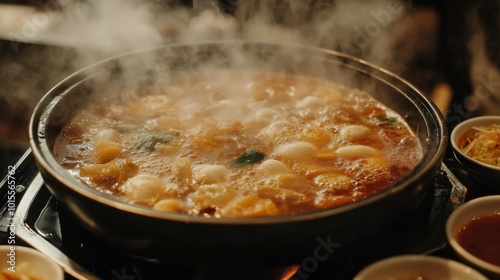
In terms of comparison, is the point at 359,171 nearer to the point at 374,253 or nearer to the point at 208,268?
the point at 374,253

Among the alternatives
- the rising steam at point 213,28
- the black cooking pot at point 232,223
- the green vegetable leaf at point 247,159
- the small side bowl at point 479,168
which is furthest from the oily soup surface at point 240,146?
the rising steam at point 213,28

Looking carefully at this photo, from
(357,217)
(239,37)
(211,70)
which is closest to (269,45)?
(211,70)

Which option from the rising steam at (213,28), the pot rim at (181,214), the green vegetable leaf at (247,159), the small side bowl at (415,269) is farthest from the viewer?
the rising steam at (213,28)

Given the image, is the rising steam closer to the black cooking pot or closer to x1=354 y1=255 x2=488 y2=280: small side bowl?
the black cooking pot

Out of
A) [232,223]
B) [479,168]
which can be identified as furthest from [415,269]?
[479,168]

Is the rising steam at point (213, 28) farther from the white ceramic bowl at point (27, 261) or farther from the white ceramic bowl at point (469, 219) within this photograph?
the white ceramic bowl at point (469, 219)

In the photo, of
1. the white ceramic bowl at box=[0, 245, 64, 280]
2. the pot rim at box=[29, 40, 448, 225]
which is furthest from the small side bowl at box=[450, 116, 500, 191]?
the white ceramic bowl at box=[0, 245, 64, 280]
